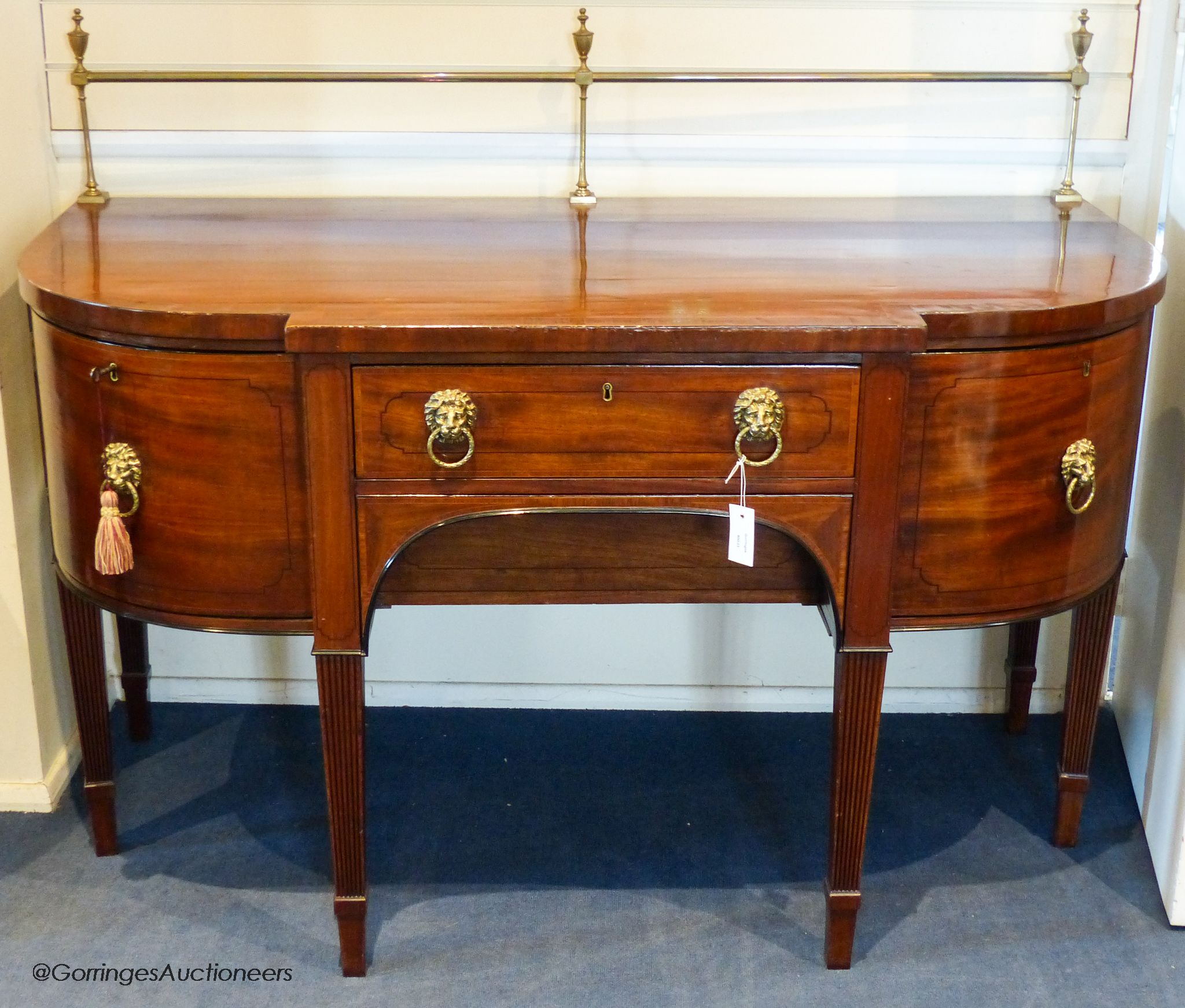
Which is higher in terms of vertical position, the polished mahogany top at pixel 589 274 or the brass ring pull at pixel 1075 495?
the polished mahogany top at pixel 589 274

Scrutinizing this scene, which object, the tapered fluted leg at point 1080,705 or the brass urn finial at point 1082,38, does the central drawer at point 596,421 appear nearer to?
the tapered fluted leg at point 1080,705

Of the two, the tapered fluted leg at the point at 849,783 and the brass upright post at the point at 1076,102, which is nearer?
the tapered fluted leg at the point at 849,783

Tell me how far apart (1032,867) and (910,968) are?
0.94ft

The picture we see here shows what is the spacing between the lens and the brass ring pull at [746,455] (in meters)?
1.49

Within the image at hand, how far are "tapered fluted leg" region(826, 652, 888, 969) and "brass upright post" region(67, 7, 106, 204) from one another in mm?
1191

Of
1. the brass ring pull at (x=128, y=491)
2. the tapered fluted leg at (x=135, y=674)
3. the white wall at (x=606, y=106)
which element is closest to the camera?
the brass ring pull at (x=128, y=491)

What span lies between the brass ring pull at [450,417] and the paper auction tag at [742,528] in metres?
0.28

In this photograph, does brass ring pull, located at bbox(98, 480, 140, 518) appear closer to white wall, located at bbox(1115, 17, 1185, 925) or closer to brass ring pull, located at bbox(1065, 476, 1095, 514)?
brass ring pull, located at bbox(1065, 476, 1095, 514)

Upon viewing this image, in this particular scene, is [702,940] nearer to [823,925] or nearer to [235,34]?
[823,925]

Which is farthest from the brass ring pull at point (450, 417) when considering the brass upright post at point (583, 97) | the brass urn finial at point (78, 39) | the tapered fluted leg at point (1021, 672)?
the tapered fluted leg at point (1021, 672)

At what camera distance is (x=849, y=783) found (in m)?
1.69

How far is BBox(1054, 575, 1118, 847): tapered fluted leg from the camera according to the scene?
186 centimetres

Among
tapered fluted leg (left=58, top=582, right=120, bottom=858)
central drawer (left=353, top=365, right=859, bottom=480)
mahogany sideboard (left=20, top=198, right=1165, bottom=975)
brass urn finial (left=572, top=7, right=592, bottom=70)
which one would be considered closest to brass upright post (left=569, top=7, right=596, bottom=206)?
brass urn finial (left=572, top=7, right=592, bottom=70)

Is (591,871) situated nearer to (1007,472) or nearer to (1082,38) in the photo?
(1007,472)
